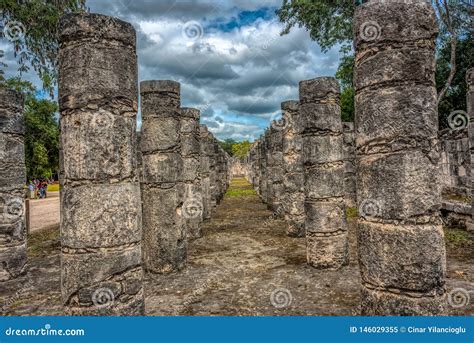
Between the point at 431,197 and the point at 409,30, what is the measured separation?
6.09 ft

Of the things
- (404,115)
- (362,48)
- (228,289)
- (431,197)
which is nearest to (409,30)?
(362,48)

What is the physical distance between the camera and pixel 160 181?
22.5 feet

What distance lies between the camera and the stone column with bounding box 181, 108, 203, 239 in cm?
1024

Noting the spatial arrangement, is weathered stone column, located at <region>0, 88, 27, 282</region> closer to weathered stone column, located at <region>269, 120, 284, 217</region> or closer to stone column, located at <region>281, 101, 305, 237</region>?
stone column, located at <region>281, 101, 305, 237</region>

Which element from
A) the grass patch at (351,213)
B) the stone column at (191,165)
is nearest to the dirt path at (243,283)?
the stone column at (191,165)

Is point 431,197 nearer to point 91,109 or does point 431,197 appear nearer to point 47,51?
point 91,109

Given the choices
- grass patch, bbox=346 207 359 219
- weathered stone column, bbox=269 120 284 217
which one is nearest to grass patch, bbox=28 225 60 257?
weathered stone column, bbox=269 120 284 217

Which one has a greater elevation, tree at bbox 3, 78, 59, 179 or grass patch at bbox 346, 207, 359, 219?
tree at bbox 3, 78, 59, 179

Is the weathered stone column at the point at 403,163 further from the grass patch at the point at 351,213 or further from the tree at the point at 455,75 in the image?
the tree at the point at 455,75

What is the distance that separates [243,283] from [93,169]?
10.9 ft

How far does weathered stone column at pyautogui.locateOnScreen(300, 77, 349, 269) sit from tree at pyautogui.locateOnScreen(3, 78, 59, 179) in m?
16.0

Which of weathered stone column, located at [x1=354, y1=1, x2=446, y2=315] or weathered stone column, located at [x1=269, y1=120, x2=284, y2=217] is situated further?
weathered stone column, located at [x1=269, y1=120, x2=284, y2=217]

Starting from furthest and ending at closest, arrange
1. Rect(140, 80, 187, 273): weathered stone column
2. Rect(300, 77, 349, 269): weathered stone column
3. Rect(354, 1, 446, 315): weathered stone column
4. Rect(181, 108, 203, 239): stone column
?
Rect(181, 108, 203, 239): stone column → Rect(300, 77, 349, 269): weathered stone column → Rect(140, 80, 187, 273): weathered stone column → Rect(354, 1, 446, 315): weathered stone column

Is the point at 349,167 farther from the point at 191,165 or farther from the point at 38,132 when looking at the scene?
the point at 38,132
